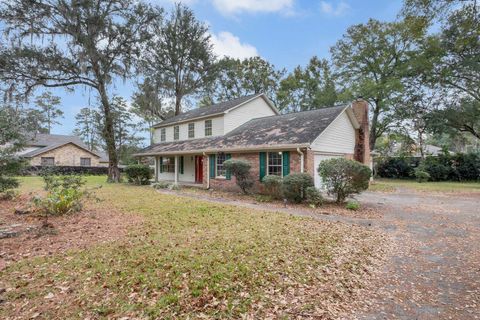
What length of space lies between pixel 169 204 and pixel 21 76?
1549cm

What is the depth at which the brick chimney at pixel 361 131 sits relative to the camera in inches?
620

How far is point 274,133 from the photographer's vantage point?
542 inches

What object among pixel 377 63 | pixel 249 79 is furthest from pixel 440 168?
pixel 249 79

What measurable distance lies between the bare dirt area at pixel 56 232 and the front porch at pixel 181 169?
9.78 meters

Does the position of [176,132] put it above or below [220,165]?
above

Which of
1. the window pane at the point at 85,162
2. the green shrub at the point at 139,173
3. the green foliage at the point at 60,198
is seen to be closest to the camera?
the green foliage at the point at 60,198

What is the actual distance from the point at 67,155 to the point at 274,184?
3231 centimetres

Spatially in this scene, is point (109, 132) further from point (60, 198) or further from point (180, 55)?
point (60, 198)

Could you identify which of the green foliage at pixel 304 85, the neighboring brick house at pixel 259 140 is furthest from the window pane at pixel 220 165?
the green foliage at pixel 304 85

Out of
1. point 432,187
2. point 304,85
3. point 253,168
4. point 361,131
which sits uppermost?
point 304,85

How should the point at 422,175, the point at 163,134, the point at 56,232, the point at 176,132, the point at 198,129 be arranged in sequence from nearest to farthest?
the point at 56,232 → the point at 198,129 → the point at 176,132 → the point at 422,175 → the point at 163,134

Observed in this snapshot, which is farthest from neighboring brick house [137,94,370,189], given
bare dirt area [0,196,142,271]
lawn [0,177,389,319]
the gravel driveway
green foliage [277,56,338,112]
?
green foliage [277,56,338,112]

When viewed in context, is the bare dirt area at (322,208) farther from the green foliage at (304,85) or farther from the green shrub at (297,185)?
the green foliage at (304,85)

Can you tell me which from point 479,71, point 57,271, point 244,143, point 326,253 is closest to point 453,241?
point 326,253
